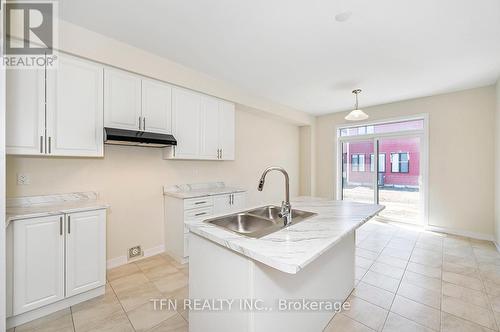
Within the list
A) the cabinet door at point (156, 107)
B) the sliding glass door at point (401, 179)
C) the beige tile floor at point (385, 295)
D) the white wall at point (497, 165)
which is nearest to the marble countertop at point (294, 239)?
the beige tile floor at point (385, 295)

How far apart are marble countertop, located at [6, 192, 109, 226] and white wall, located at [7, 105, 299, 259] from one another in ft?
0.22

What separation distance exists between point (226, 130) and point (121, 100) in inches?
61.6

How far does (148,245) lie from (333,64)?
353 centimetres

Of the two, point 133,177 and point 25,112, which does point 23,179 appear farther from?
point 133,177

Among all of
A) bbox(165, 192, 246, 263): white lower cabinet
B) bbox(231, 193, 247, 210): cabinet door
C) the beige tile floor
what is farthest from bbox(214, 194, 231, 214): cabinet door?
the beige tile floor

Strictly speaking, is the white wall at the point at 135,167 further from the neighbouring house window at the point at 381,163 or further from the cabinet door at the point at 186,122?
the neighbouring house window at the point at 381,163

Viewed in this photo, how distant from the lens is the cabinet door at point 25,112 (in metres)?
1.80

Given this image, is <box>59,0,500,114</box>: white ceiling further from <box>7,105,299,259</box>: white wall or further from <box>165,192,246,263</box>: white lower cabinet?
<box>165,192,246,263</box>: white lower cabinet

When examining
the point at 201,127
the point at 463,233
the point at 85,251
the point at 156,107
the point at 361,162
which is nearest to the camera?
the point at 85,251

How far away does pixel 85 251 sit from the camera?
6.42ft

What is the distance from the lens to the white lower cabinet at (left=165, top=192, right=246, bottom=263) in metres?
2.75

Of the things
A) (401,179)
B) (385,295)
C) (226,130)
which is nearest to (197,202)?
(226,130)

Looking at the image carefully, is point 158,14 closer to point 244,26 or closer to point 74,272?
point 244,26

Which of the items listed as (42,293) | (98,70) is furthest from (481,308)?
(98,70)
